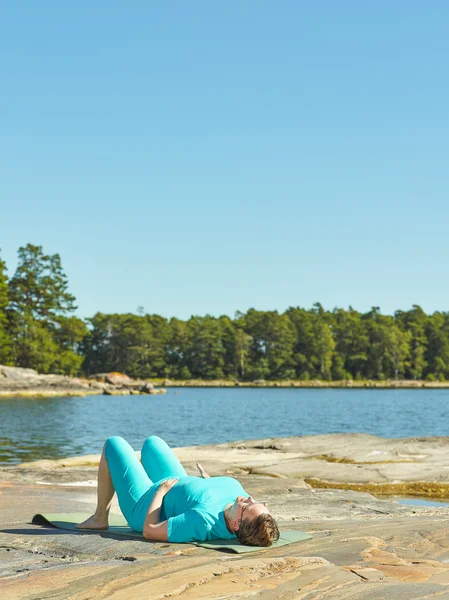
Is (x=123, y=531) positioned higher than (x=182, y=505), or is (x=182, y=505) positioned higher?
(x=182, y=505)

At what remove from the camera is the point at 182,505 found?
6324 mm

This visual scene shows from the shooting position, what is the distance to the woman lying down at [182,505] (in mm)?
6145

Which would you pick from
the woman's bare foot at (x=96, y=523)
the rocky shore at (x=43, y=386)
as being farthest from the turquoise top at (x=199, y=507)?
the rocky shore at (x=43, y=386)

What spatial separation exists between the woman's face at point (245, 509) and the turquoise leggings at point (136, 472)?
0.73 meters

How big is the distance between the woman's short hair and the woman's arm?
2.04ft

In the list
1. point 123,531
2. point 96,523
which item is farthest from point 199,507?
point 96,523

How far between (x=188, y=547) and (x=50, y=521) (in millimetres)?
2132

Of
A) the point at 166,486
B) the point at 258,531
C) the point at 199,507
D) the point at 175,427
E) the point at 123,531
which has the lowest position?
the point at 175,427

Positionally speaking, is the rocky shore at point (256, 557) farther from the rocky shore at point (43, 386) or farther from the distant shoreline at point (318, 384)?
the distant shoreline at point (318, 384)

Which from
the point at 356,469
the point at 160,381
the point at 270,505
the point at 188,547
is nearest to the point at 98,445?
the point at 356,469

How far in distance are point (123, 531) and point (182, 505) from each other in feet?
3.50

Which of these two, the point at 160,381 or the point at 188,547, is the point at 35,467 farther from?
the point at 160,381

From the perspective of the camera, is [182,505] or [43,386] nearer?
[182,505]

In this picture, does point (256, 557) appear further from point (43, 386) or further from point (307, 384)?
point (307, 384)
